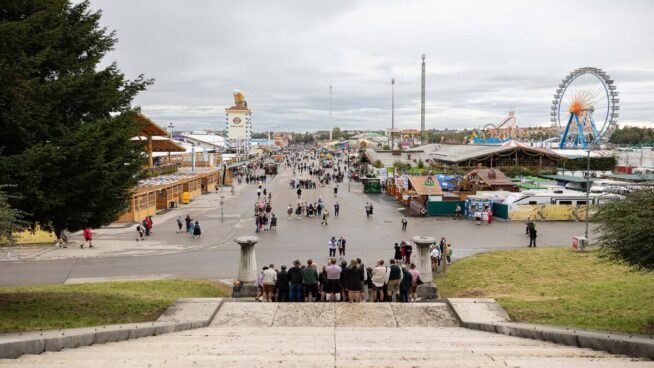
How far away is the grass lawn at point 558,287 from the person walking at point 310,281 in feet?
13.3

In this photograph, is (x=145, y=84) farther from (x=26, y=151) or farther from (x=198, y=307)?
(x=198, y=307)

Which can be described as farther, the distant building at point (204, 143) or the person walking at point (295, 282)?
the distant building at point (204, 143)

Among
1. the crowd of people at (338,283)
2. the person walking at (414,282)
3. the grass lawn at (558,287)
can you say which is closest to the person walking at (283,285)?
the crowd of people at (338,283)

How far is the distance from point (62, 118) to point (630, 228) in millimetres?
10674

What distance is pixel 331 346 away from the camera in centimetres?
767

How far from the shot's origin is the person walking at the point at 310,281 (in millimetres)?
12375

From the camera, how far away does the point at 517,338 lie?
8.87 metres

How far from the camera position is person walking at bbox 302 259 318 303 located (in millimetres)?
12375

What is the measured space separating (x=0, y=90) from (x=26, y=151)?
3.69 feet

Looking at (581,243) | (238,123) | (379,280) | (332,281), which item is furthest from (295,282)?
(238,123)

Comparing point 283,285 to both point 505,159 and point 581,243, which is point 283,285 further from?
point 505,159

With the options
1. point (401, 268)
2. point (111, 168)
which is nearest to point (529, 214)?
point (401, 268)

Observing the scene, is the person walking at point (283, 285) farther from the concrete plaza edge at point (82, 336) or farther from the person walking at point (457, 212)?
the person walking at point (457, 212)

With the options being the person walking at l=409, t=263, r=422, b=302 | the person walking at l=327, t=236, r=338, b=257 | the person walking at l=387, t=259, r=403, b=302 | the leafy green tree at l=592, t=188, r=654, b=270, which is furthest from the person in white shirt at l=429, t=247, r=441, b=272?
the leafy green tree at l=592, t=188, r=654, b=270
